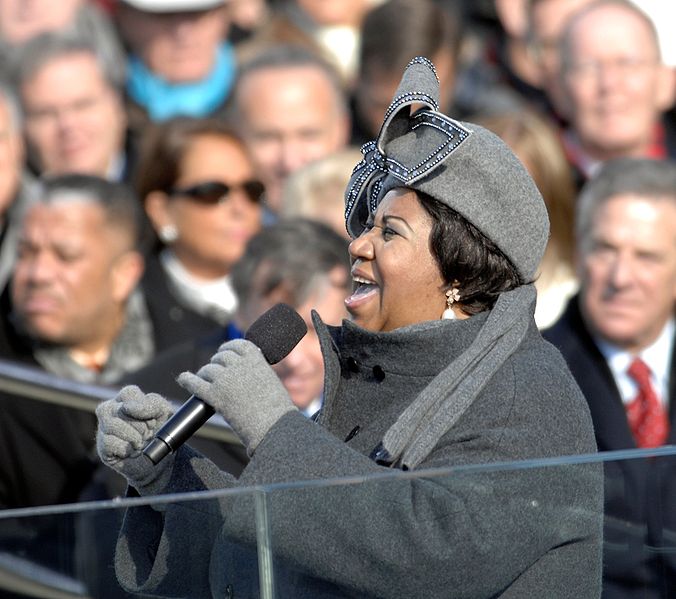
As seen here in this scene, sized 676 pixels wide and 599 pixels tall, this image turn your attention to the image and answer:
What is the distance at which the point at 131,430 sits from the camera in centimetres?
297

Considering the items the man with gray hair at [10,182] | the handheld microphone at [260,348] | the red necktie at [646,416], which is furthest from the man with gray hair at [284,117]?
the handheld microphone at [260,348]

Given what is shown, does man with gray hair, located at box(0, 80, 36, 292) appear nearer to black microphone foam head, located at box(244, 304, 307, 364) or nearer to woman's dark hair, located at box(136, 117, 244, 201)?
woman's dark hair, located at box(136, 117, 244, 201)

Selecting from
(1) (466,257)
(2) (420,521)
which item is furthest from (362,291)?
(2) (420,521)

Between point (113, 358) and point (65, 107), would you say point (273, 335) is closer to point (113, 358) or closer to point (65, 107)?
point (113, 358)

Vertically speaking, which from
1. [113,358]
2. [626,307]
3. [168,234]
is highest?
[626,307]

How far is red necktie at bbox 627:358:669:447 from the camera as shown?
518 centimetres

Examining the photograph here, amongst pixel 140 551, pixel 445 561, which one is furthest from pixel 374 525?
pixel 140 551

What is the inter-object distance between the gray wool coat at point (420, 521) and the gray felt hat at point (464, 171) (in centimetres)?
24

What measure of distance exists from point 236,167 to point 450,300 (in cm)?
320

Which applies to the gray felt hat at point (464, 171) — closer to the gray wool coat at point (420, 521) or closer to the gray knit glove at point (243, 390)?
the gray wool coat at point (420, 521)

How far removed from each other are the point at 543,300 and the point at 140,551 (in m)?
3.34

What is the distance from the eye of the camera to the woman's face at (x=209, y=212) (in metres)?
6.25

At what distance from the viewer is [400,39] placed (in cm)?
697

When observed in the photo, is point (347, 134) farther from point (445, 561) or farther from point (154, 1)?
point (445, 561)
